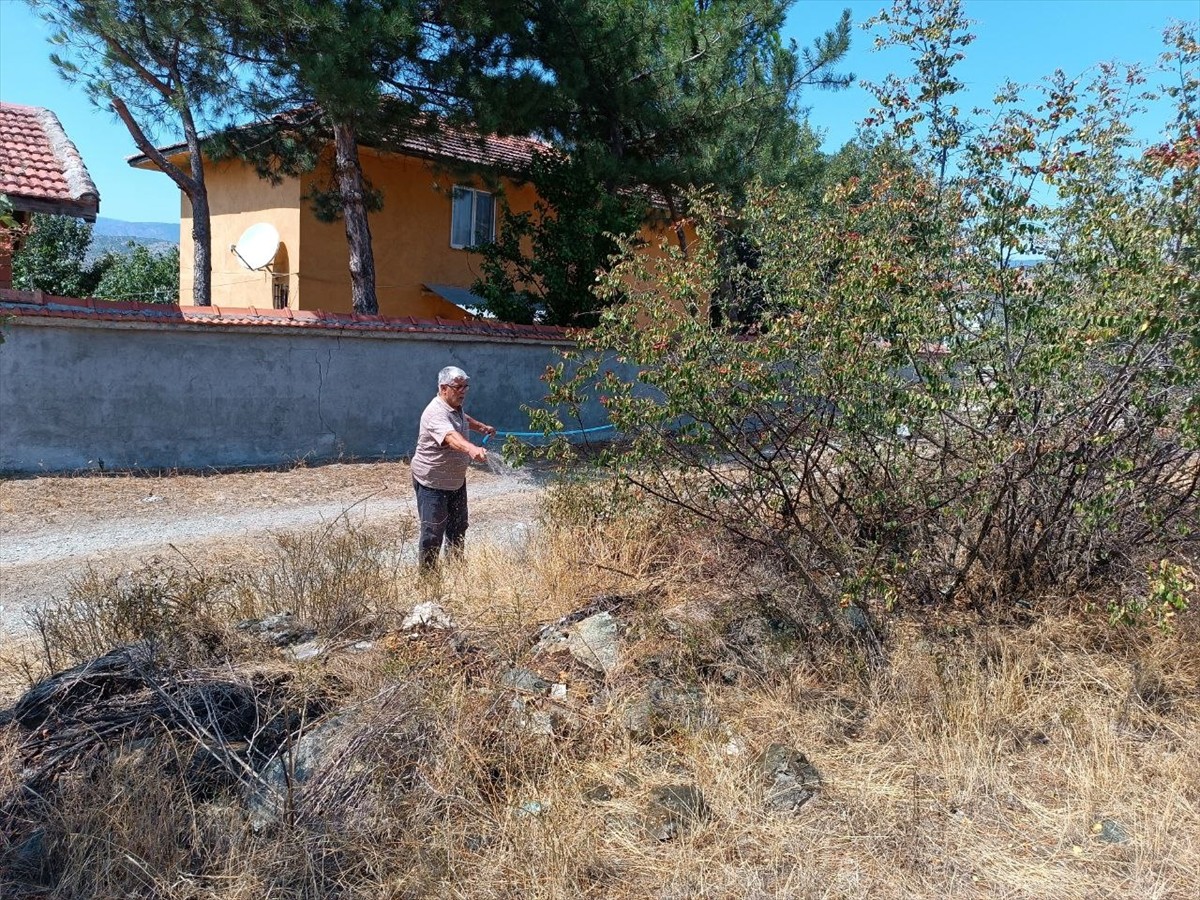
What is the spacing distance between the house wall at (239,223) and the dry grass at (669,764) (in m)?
12.4

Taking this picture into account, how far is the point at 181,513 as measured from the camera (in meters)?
9.00

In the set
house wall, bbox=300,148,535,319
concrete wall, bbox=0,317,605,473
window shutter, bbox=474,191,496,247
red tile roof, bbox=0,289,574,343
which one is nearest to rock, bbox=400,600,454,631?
red tile roof, bbox=0,289,574,343

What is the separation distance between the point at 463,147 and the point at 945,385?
1209 cm

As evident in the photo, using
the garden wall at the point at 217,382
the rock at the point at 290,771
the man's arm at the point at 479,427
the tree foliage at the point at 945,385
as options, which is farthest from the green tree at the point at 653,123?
the rock at the point at 290,771

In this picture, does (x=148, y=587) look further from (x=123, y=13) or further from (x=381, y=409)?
(x=123, y=13)

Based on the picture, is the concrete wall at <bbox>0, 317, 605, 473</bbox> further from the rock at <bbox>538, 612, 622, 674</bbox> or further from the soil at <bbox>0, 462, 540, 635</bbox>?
the rock at <bbox>538, 612, 622, 674</bbox>

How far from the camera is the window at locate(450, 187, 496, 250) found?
1839 centimetres


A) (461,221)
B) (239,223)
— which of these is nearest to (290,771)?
(461,221)

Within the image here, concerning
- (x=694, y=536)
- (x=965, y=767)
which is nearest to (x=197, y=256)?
(x=694, y=536)

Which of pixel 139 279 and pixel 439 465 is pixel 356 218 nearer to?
pixel 439 465

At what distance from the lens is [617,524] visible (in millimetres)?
6051

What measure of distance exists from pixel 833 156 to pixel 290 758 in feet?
47.5

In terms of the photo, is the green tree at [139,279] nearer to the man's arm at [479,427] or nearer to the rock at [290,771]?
the man's arm at [479,427]

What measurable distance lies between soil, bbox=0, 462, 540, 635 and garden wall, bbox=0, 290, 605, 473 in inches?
18.4
